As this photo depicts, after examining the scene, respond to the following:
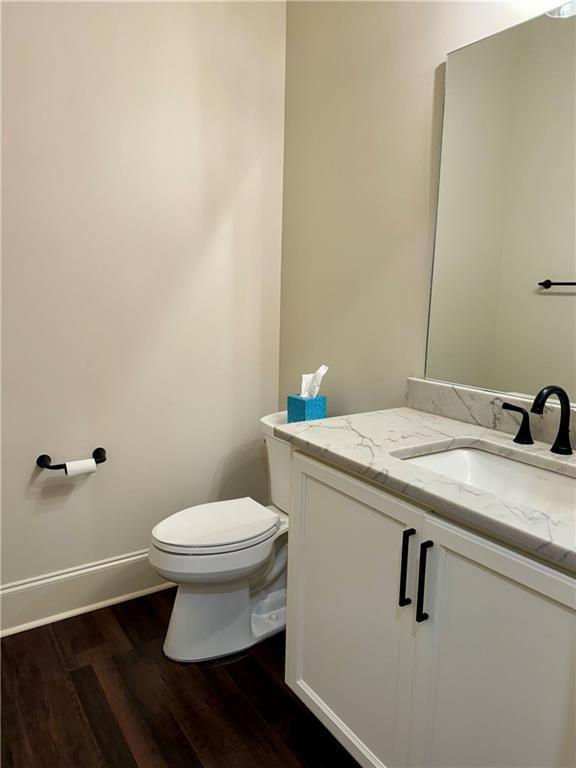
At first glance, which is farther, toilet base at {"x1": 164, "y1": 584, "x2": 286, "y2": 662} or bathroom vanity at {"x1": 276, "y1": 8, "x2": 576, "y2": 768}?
toilet base at {"x1": 164, "y1": 584, "x2": 286, "y2": 662}

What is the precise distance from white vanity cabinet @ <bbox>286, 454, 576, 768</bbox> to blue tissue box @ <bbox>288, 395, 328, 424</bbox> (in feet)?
1.85

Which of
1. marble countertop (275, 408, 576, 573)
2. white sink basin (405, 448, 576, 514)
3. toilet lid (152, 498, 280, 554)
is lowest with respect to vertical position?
toilet lid (152, 498, 280, 554)

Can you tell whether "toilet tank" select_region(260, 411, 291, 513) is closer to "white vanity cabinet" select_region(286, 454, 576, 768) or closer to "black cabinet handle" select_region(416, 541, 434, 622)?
"white vanity cabinet" select_region(286, 454, 576, 768)

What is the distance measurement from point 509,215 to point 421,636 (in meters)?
1.16

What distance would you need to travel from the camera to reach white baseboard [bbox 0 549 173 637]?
1.96 meters

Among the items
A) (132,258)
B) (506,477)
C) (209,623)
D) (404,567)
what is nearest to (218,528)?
(209,623)

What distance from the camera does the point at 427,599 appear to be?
1.08m

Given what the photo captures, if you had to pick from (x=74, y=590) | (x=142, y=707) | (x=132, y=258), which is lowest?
(x=142, y=707)

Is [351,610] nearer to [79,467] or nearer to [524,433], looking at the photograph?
[524,433]

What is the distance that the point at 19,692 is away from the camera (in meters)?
1.67

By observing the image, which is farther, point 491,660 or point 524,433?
point 524,433

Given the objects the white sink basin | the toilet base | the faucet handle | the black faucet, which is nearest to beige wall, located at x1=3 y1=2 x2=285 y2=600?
the toilet base

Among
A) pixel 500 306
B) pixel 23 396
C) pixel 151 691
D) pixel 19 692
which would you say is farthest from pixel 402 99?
pixel 19 692

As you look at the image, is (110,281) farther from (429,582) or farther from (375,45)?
(429,582)
